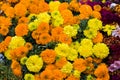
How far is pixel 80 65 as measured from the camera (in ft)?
16.6

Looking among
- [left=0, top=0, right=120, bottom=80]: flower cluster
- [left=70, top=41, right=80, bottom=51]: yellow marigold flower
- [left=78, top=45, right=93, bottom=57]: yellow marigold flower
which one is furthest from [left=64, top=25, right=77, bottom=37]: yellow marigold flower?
[left=78, top=45, right=93, bottom=57]: yellow marigold flower

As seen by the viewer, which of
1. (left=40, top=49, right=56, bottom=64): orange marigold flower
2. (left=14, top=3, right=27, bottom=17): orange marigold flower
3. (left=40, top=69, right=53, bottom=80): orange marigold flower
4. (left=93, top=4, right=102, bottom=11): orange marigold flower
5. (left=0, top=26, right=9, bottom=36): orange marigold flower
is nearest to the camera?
(left=40, top=69, right=53, bottom=80): orange marigold flower

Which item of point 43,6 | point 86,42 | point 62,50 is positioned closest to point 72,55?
point 62,50

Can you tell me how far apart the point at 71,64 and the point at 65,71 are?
12cm

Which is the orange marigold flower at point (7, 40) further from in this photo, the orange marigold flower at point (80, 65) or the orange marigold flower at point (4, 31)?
the orange marigold flower at point (80, 65)

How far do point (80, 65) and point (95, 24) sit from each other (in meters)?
0.64

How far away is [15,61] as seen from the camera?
514 cm

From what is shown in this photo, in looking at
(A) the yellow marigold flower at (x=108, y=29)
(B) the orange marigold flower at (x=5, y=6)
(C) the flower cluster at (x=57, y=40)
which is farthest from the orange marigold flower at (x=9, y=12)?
(A) the yellow marigold flower at (x=108, y=29)

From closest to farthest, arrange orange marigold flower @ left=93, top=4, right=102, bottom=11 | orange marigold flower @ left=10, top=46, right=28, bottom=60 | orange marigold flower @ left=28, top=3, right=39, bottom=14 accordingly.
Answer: orange marigold flower @ left=10, top=46, right=28, bottom=60, orange marigold flower @ left=28, top=3, right=39, bottom=14, orange marigold flower @ left=93, top=4, right=102, bottom=11

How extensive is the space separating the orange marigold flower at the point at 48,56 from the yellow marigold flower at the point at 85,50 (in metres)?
0.36

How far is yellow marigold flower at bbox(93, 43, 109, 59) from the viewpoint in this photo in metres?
5.19

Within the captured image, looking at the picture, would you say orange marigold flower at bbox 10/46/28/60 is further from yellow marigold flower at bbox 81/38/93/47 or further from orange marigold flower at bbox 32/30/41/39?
yellow marigold flower at bbox 81/38/93/47

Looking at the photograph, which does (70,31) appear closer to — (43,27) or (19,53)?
(43,27)

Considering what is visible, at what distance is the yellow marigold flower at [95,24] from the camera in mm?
5429
